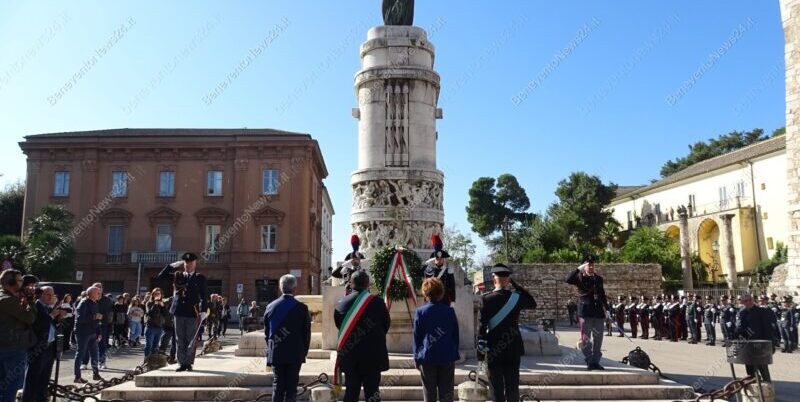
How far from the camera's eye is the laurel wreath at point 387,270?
10.5 m

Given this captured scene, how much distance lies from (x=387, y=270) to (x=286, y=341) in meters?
4.10

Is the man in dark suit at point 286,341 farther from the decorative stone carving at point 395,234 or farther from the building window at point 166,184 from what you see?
the building window at point 166,184

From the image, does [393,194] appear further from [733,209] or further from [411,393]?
[733,209]

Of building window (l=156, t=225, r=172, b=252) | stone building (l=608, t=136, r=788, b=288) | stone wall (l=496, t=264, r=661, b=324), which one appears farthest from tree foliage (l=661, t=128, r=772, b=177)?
building window (l=156, t=225, r=172, b=252)

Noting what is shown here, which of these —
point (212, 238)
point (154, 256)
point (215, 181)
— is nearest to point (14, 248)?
point (154, 256)

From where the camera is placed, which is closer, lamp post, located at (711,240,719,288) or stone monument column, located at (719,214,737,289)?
stone monument column, located at (719,214,737,289)

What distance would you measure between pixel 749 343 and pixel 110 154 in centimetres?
4402

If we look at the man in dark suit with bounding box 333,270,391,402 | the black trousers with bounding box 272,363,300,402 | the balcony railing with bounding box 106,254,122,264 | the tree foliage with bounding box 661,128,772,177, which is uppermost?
the tree foliage with bounding box 661,128,772,177

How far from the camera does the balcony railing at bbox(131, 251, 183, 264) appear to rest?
41250 millimetres

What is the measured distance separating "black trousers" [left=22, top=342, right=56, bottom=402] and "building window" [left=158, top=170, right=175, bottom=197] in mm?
37415

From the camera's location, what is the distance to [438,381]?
620cm

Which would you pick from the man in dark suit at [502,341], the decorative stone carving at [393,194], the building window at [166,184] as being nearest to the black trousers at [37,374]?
the man in dark suit at [502,341]

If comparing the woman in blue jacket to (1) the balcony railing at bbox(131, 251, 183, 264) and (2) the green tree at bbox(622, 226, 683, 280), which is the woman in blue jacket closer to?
(1) the balcony railing at bbox(131, 251, 183, 264)

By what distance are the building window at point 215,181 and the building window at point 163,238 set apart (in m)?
3.98
